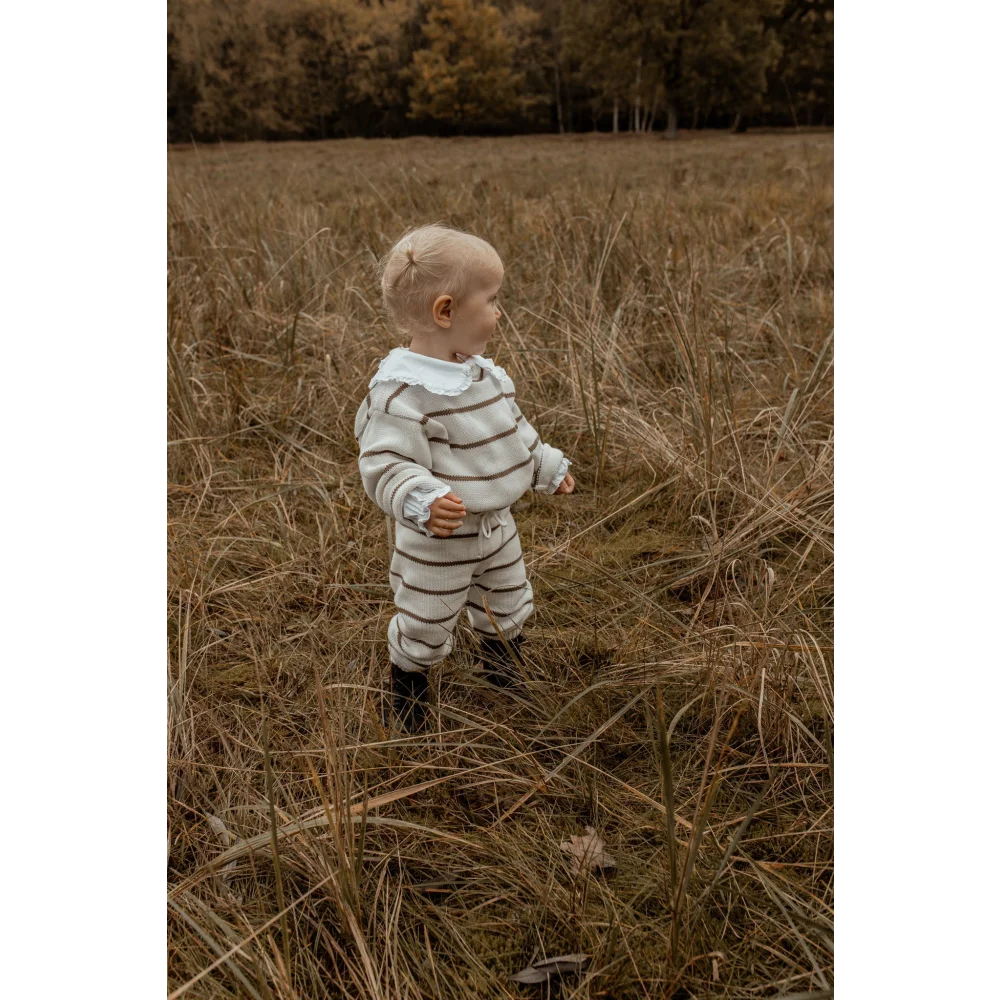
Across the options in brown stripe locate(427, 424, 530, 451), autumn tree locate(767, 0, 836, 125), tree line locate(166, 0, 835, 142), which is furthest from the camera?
tree line locate(166, 0, 835, 142)

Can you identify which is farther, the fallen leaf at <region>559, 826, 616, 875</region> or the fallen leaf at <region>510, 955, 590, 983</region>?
the fallen leaf at <region>559, 826, 616, 875</region>

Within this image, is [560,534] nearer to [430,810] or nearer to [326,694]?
[326,694]

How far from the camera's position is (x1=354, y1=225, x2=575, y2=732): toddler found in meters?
1.31

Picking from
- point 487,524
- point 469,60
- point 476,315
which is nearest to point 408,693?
point 487,524

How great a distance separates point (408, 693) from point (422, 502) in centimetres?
49

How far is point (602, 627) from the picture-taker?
176cm

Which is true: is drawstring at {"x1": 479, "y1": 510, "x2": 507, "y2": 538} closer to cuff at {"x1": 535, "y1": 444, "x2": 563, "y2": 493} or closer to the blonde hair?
cuff at {"x1": 535, "y1": 444, "x2": 563, "y2": 493}

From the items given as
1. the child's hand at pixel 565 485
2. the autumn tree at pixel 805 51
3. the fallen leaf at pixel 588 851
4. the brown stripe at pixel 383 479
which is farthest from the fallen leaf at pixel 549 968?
the autumn tree at pixel 805 51

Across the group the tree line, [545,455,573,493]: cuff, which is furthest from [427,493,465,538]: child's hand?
the tree line

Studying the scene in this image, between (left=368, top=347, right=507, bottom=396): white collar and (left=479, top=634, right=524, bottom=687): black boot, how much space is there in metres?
0.55

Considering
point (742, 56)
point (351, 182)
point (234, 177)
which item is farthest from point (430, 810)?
point (351, 182)

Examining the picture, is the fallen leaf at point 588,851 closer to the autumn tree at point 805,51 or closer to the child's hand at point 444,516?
the child's hand at point 444,516

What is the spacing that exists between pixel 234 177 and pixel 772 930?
19.0ft

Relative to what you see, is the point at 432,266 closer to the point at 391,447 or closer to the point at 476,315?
the point at 476,315
